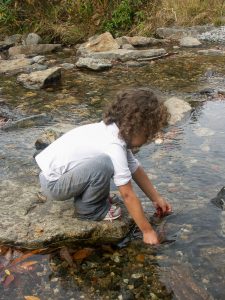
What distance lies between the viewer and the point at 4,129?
5371 millimetres

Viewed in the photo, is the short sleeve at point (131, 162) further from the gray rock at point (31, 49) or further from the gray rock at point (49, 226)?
the gray rock at point (31, 49)

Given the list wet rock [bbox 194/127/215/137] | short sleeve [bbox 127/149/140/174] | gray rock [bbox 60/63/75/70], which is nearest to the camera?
short sleeve [bbox 127/149/140/174]

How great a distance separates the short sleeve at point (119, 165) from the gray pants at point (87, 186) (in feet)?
0.26

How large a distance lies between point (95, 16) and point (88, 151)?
9.41 meters

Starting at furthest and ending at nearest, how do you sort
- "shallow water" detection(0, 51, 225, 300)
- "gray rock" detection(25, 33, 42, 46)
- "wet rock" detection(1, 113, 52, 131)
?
"gray rock" detection(25, 33, 42, 46) → "wet rock" detection(1, 113, 52, 131) → "shallow water" detection(0, 51, 225, 300)

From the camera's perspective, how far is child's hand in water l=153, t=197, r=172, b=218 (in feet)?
11.0

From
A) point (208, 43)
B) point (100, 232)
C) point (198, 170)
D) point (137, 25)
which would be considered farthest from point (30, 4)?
point (100, 232)

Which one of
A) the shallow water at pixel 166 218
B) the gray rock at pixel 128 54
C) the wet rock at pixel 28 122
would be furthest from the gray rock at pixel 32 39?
the wet rock at pixel 28 122

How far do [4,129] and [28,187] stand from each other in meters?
1.83

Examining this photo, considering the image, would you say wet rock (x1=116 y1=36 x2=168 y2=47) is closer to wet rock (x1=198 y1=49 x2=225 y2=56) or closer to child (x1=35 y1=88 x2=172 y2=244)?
wet rock (x1=198 y1=49 x2=225 y2=56)

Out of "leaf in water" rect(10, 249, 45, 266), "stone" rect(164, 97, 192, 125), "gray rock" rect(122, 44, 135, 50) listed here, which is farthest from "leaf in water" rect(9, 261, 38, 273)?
"gray rock" rect(122, 44, 135, 50)

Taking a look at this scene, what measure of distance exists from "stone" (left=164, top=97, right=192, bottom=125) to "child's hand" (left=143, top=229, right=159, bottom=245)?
8.50ft

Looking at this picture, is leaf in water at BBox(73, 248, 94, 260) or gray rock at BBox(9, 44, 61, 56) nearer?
leaf in water at BBox(73, 248, 94, 260)

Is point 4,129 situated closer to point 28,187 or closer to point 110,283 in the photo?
point 28,187
